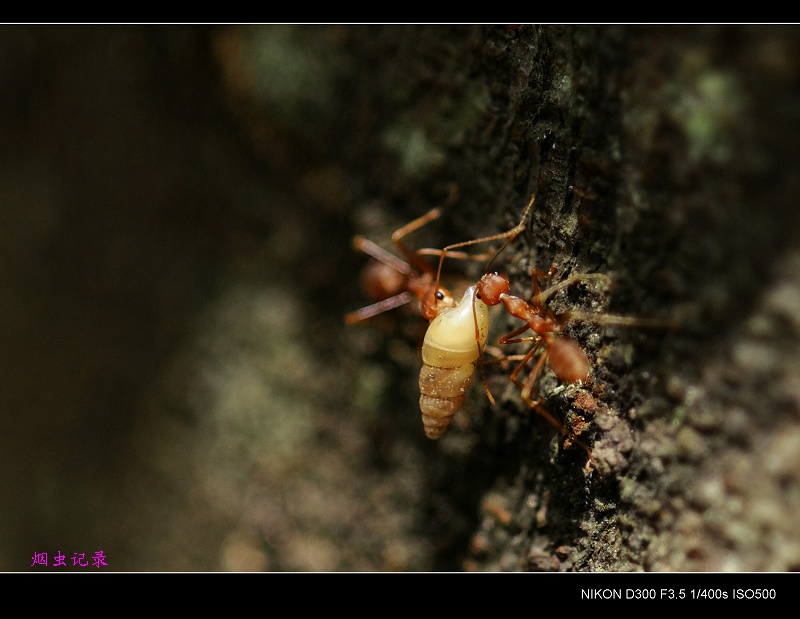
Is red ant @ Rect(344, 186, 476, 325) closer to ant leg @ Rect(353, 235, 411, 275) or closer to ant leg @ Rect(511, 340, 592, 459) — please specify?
ant leg @ Rect(353, 235, 411, 275)

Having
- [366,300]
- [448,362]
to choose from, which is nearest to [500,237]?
[448,362]

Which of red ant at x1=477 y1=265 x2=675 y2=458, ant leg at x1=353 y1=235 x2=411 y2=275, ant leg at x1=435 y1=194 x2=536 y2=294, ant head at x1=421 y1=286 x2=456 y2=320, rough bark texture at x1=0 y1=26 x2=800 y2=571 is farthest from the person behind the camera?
ant leg at x1=353 y1=235 x2=411 y2=275

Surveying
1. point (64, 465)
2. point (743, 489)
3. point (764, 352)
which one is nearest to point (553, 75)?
point (764, 352)

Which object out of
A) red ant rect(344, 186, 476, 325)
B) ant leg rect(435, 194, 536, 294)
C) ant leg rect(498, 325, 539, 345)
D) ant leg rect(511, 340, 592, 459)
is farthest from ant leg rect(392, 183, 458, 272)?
A: ant leg rect(511, 340, 592, 459)

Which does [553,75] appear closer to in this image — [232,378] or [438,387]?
[438,387]

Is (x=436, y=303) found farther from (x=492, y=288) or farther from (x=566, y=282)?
(x=566, y=282)
